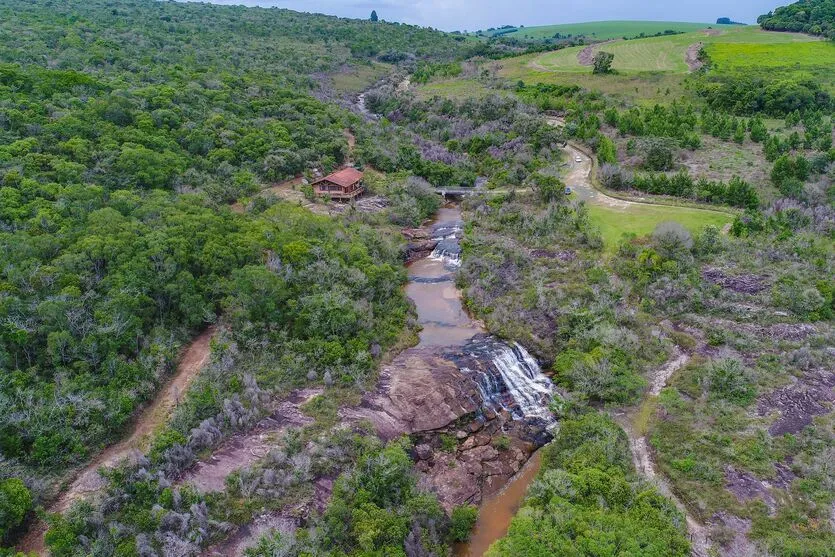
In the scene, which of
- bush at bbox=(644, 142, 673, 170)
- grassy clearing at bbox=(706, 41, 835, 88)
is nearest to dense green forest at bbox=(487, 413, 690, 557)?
bush at bbox=(644, 142, 673, 170)

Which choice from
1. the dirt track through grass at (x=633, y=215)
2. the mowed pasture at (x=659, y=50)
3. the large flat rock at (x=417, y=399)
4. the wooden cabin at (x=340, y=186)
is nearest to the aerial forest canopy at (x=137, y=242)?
the large flat rock at (x=417, y=399)

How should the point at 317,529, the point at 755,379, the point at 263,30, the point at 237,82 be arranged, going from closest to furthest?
1. the point at 317,529
2. the point at 755,379
3. the point at 237,82
4. the point at 263,30

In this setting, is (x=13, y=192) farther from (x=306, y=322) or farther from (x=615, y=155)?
(x=615, y=155)

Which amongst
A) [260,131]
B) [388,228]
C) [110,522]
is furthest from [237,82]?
[110,522]

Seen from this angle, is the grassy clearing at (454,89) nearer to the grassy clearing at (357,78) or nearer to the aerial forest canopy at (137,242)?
the grassy clearing at (357,78)

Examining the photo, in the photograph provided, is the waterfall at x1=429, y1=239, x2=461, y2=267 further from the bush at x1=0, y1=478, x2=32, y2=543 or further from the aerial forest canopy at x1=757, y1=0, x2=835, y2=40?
the aerial forest canopy at x1=757, y1=0, x2=835, y2=40
